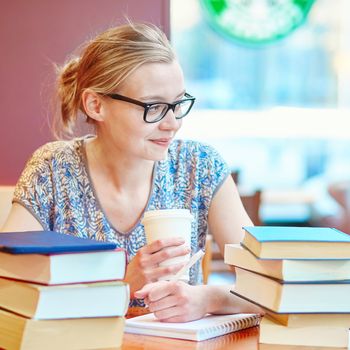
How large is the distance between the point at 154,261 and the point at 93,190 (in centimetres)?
55

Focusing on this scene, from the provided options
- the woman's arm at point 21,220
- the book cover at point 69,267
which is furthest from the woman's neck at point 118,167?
the book cover at point 69,267

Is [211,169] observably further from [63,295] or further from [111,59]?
[63,295]

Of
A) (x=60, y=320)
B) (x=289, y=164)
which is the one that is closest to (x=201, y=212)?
(x=60, y=320)

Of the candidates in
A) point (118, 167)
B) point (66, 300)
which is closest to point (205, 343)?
point (66, 300)

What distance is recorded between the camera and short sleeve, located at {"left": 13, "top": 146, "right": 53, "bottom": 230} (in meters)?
2.20

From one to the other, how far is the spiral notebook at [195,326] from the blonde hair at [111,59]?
71 cm

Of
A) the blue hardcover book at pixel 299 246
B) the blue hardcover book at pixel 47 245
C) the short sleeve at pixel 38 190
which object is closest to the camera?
the blue hardcover book at pixel 47 245

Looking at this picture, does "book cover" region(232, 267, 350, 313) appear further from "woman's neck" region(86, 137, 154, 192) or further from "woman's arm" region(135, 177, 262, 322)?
"woman's neck" region(86, 137, 154, 192)

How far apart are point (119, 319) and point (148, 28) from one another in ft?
3.43

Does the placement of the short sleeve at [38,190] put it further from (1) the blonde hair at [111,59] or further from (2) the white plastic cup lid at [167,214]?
(2) the white plastic cup lid at [167,214]

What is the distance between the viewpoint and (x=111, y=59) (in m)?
2.15

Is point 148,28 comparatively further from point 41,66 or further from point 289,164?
point 289,164

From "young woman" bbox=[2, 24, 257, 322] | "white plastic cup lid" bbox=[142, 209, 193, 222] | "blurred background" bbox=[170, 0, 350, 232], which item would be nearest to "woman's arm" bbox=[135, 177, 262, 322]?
"white plastic cup lid" bbox=[142, 209, 193, 222]

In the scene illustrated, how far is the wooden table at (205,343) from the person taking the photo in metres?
1.50
